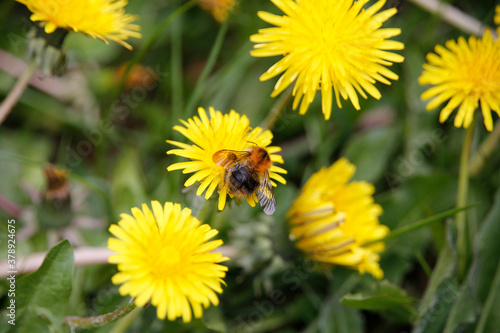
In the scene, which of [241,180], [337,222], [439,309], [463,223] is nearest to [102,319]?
[241,180]

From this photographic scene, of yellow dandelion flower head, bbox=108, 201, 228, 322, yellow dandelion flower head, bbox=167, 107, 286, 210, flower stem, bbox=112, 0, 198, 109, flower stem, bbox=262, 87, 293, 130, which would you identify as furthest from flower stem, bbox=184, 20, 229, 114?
yellow dandelion flower head, bbox=108, 201, 228, 322

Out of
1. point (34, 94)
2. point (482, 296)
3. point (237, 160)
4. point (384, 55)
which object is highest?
point (34, 94)

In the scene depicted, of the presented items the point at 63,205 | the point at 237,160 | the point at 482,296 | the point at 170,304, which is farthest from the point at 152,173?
the point at 482,296

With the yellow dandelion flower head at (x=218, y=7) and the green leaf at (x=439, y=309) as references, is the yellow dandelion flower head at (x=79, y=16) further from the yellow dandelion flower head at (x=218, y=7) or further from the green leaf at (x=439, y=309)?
the green leaf at (x=439, y=309)

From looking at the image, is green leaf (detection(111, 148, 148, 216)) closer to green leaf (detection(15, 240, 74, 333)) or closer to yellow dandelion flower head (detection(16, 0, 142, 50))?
green leaf (detection(15, 240, 74, 333))

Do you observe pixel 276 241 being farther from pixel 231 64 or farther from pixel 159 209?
pixel 231 64

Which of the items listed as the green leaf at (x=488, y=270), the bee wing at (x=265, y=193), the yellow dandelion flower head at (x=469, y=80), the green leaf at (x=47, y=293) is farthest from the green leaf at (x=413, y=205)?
the green leaf at (x=47, y=293)

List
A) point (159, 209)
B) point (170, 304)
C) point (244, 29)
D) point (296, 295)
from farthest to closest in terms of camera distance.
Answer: point (244, 29)
point (296, 295)
point (159, 209)
point (170, 304)
